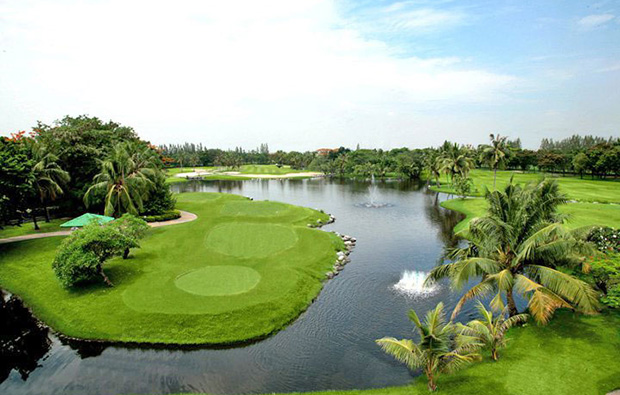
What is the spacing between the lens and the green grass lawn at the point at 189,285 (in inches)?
739

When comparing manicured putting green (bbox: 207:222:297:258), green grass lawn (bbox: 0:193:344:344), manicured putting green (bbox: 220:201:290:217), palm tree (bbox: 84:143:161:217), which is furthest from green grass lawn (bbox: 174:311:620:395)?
manicured putting green (bbox: 220:201:290:217)

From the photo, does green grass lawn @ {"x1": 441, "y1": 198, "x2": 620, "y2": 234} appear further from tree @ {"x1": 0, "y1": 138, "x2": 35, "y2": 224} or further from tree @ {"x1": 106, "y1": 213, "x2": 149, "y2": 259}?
tree @ {"x1": 0, "y1": 138, "x2": 35, "y2": 224}

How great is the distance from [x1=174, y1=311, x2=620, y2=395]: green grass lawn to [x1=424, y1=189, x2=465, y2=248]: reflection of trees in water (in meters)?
18.1

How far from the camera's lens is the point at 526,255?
1479cm

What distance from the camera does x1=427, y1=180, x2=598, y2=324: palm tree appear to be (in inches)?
548

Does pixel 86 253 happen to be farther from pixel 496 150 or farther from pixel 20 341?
pixel 496 150

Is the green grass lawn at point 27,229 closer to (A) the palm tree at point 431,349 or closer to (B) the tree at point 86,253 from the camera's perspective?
(B) the tree at point 86,253

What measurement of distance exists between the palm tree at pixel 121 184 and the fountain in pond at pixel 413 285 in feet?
96.2

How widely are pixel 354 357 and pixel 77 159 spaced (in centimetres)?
4232

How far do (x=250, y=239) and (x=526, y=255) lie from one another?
2519cm

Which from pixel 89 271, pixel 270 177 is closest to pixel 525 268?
pixel 89 271

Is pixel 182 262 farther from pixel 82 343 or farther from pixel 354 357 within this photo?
pixel 354 357

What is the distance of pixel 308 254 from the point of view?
30422 millimetres

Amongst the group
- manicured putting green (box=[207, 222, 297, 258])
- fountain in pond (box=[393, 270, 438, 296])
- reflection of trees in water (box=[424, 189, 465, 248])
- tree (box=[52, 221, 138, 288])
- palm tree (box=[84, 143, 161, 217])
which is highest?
palm tree (box=[84, 143, 161, 217])
